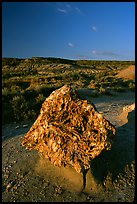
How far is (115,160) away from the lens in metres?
Answer: 4.88

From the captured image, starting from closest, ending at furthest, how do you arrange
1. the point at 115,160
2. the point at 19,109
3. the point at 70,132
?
the point at 70,132
the point at 115,160
the point at 19,109

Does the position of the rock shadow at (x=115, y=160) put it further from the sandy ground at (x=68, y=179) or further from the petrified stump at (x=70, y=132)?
the petrified stump at (x=70, y=132)

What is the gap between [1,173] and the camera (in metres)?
4.96

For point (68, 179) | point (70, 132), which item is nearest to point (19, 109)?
point (70, 132)

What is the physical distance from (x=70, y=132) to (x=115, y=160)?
44.8 inches

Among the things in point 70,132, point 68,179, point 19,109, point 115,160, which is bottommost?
point 68,179

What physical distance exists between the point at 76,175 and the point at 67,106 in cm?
131

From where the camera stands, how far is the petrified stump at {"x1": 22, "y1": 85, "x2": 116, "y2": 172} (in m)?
4.35

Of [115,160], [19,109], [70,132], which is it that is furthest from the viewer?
[19,109]

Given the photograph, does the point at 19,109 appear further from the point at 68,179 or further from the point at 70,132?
the point at 68,179

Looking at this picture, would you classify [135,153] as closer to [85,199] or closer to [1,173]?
[85,199]

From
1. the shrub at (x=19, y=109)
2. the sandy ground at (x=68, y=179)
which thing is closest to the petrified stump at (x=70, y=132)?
the sandy ground at (x=68, y=179)

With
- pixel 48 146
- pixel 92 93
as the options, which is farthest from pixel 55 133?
pixel 92 93

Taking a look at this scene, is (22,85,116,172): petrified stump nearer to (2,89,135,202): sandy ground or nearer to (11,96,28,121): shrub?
(2,89,135,202): sandy ground
